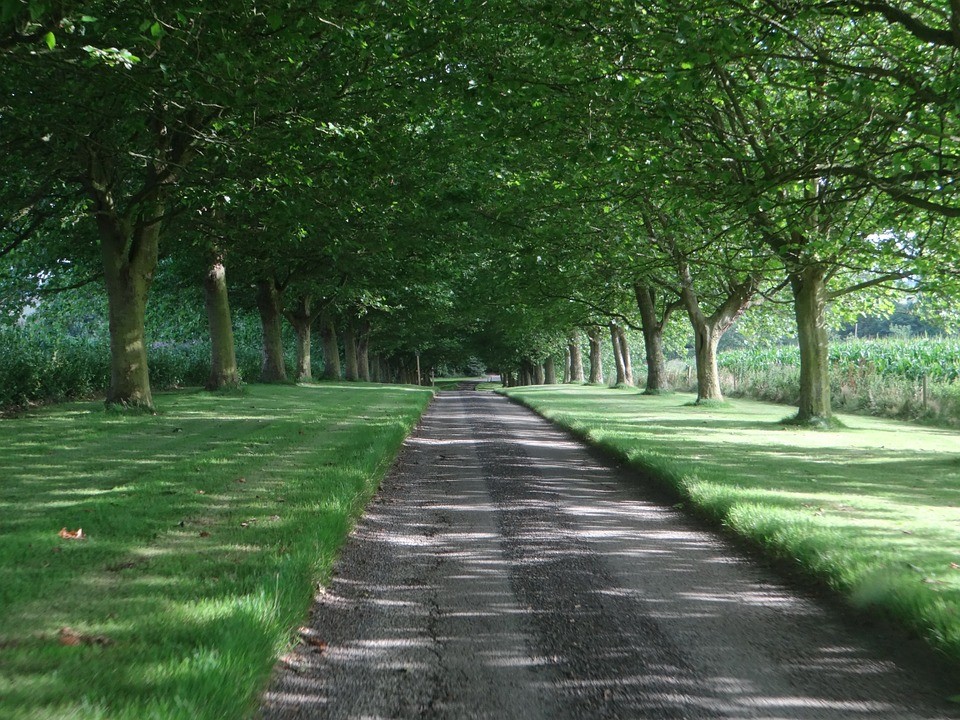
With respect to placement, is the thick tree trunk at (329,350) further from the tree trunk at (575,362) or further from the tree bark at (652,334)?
the tree trunk at (575,362)

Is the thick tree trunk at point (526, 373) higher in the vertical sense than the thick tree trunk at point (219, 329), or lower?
lower

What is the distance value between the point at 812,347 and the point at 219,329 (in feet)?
51.6

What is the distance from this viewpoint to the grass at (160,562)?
324cm

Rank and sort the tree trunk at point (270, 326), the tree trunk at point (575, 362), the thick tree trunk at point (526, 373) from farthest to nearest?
the thick tree trunk at point (526, 373) < the tree trunk at point (575, 362) < the tree trunk at point (270, 326)

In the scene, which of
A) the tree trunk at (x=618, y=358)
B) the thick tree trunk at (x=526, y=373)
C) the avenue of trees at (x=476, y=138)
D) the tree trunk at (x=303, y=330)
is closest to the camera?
the avenue of trees at (x=476, y=138)

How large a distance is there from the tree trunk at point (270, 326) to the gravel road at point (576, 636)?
74.1ft

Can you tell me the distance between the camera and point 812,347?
1745 centimetres

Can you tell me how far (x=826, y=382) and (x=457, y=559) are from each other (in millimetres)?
14101

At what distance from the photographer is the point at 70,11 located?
31.1ft

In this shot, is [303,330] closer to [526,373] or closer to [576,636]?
[576,636]

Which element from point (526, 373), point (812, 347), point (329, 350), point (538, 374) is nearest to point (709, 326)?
point (812, 347)

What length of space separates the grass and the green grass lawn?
10.9ft

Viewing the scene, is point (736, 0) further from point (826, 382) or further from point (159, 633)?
point (826, 382)

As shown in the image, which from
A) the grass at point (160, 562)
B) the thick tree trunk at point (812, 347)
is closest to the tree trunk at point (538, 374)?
the thick tree trunk at point (812, 347)
